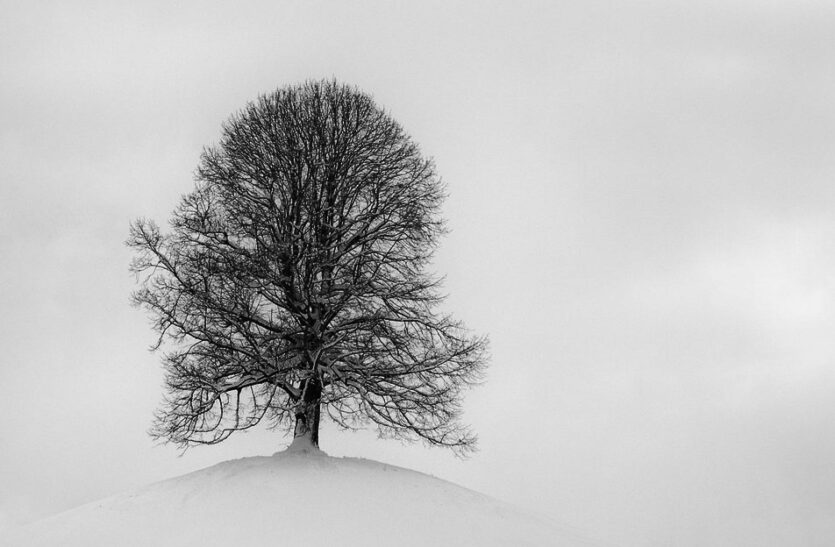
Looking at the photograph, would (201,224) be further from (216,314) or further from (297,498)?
(297,498)

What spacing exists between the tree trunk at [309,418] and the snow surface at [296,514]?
1.88 feet

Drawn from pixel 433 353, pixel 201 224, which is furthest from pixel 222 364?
pixel 433 353

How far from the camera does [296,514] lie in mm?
18125

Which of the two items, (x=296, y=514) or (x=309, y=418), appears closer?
(x=296, y=514)

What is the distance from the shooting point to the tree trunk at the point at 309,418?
22.3 metres

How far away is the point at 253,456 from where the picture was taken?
22.3 m

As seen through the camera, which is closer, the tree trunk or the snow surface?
the snow surface

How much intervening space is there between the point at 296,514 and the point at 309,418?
15.2ft

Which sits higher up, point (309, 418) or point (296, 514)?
point (309, 418)

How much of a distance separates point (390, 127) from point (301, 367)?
26.7ft

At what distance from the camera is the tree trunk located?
22.3 meters

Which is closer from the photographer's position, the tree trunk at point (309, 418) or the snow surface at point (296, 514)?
the snow surface at point (296, 514)

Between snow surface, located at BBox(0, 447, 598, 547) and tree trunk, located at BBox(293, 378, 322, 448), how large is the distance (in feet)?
1.88

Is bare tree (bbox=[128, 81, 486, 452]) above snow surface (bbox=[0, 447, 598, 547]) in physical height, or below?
above
